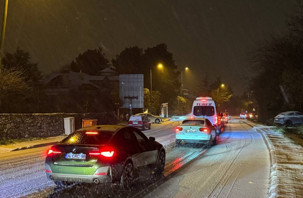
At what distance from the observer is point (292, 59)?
37531 millimetres

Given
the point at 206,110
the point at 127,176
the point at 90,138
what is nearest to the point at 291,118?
the point at 206,110

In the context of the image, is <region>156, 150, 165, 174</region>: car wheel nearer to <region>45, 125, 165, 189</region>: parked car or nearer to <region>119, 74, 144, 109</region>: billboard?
<region>45, 125, 165, 189</region>: parked car

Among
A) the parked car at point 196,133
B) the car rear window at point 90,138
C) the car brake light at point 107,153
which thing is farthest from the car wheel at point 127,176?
the parked car at point 196,133

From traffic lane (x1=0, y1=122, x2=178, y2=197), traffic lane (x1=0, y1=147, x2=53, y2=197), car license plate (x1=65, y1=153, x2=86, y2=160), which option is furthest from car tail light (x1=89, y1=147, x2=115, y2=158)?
traffic lane (x1=0, y1=147, x2=53, y2=197)

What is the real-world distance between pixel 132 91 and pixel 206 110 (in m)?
29.4

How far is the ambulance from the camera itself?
2222cm

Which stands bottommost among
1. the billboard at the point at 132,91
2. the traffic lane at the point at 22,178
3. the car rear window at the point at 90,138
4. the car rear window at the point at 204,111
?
the traffic lane at the point at 22,178

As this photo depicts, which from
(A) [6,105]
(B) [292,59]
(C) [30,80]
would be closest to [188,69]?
(B) [292,59]

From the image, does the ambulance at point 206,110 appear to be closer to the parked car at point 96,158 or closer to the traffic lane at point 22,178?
the traffic lane at point 22,178

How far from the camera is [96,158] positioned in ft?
23.0

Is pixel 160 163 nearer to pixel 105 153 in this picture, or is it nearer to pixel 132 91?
pixel 105 153

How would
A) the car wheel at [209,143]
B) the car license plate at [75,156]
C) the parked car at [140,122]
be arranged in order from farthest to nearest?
the parked car at [140,122], the car wheel at [209,143], the car license plate at [75,156]

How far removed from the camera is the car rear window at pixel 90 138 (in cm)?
755

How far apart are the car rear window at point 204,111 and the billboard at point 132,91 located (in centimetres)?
2797
